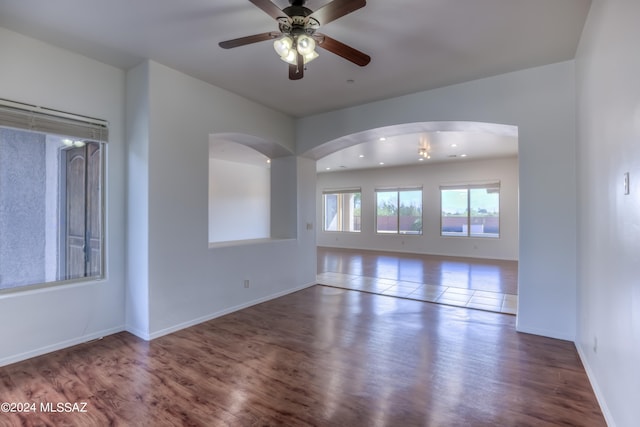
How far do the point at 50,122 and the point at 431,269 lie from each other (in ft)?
23.2

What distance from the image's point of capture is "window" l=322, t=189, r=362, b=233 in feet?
37.5

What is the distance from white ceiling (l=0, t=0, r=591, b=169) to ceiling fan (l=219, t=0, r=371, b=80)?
207 millimetres

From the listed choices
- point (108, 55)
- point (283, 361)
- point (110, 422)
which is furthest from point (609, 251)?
point (108, 55)

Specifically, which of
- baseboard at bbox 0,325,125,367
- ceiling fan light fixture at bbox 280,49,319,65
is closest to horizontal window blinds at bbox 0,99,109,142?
baseboard at bbox 0,325,125,367

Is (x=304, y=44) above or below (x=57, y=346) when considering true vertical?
above

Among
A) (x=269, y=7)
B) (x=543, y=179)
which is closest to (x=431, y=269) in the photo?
(x=543, y=179)

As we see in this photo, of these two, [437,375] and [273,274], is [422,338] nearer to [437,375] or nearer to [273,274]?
[437,375]

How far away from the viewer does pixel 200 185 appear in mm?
3770

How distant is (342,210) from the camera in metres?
11.9

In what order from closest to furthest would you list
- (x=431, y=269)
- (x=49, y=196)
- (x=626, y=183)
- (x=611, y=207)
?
1. (x=626, y=183)
2. (x=611, y=207)
3. (x=49, y=196)
4. (x=431, y=269)

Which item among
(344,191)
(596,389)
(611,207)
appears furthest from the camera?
(344,191)

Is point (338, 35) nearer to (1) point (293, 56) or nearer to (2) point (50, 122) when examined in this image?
(1) point (293, 56)

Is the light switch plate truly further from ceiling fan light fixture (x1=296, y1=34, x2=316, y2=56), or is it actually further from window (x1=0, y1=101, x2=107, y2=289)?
window (x1=0, y1=101, x2=107, y2=289)

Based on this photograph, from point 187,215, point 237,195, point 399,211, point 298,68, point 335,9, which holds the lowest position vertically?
point 187,215
